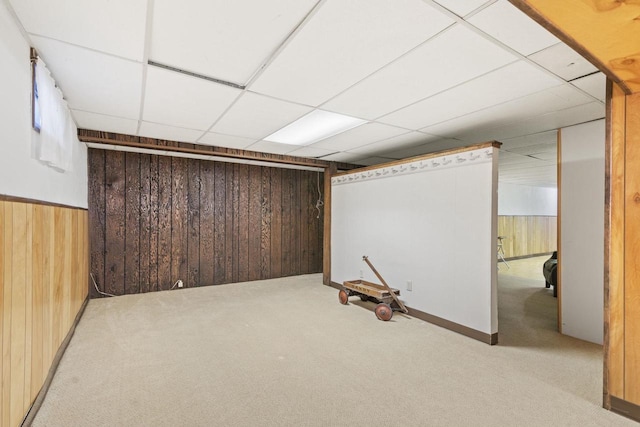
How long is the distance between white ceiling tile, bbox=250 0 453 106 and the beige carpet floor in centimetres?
215

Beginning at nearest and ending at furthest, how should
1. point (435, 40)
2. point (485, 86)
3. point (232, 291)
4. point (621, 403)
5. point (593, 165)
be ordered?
point (435, 40) → point (621, 403) → point (485, 86) → point (593, 165) → point (232, 291)

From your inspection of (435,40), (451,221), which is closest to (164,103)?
(435,40)

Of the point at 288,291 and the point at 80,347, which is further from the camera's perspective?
the point at 288,291

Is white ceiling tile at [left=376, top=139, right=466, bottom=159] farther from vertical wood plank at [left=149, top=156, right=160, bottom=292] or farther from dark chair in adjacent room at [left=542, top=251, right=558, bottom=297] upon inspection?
vertical wood plank at [left=149, top=156, right=160, bottom=292]

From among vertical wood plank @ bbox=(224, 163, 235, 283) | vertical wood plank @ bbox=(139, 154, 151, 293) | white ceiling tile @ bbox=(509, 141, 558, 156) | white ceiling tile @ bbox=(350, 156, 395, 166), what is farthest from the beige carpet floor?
white ceiling tile @ bbox=(350, 156, 395, 166)

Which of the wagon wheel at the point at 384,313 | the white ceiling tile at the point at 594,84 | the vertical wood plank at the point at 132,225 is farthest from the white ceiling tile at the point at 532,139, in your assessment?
the vertical wood plank at the point at 132,225

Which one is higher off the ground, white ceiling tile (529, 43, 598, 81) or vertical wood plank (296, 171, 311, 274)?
white ceiling tile (529, 43, 598, 81)

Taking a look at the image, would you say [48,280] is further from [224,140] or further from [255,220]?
[255,220]

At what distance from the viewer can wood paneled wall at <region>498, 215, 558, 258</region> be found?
8391mm

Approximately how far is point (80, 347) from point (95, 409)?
111 cm

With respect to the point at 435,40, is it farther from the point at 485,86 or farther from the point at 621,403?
the point at 621,403

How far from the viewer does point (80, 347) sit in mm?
2625

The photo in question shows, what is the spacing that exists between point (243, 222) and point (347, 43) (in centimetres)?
428

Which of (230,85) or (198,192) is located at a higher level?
(230,85)
